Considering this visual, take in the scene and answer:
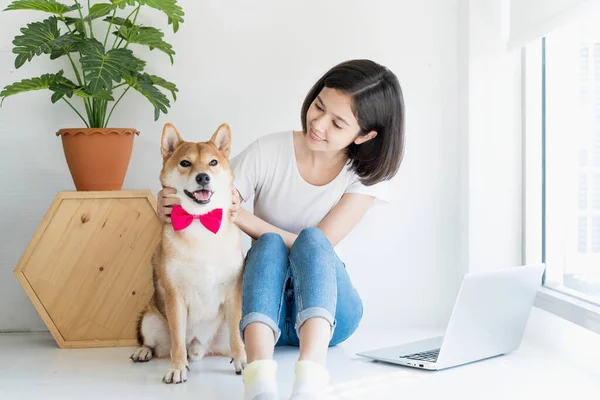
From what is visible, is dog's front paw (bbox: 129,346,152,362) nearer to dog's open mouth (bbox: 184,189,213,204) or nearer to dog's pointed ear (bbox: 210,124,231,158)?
dog's open mouth (bbox: 184,189,213,204)

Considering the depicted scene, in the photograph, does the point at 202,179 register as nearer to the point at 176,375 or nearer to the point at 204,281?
the point at 204,281

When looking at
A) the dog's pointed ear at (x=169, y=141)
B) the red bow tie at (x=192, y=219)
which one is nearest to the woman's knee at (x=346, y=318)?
the red bow tie at (x=192, y=219)

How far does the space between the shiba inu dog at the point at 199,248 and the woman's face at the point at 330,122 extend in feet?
0.87

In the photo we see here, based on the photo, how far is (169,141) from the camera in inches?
79.8

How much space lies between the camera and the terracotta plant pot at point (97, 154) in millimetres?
2404

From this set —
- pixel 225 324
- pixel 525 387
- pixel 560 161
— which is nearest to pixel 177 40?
pixel 225 324

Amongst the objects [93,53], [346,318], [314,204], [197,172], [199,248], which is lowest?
[346,318]

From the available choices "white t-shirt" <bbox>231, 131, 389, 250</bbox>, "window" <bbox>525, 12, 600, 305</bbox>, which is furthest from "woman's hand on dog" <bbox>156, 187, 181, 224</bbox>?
"window" <bbox>525, 12, 600, 305</bbox>

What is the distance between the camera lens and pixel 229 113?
2740mm

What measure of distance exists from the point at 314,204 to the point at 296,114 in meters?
0.65

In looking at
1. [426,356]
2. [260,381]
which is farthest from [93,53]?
[426,356]

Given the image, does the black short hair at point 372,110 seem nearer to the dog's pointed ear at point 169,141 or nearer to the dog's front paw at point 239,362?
the dog's pointed ear at point 169,141

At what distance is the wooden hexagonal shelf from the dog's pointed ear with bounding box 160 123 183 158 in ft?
1.56

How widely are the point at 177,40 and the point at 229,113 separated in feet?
1.17
